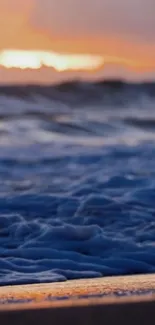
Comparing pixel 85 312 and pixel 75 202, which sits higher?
pixel 75 202

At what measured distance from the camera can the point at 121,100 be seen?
17000 millimetres

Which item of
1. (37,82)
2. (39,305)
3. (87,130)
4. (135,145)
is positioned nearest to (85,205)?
(39,305)

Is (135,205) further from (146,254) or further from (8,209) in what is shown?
(146,254)

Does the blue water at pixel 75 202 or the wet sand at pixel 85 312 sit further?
the blue water at pixel 75 202

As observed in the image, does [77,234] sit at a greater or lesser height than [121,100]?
lesser

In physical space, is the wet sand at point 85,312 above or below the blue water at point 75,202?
below

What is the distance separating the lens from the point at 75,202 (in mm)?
4707

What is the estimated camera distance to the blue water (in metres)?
3.19

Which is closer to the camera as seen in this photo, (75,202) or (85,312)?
(85,312)

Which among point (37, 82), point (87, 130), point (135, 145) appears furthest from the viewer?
point (37, 82)

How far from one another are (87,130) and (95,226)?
6998 millimetres

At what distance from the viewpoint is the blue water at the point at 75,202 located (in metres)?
3.19

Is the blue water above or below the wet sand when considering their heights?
above

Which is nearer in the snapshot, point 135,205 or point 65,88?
point 135,205
